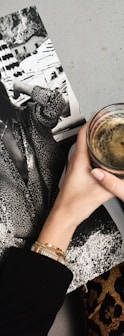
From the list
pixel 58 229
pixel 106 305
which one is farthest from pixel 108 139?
pixel 106 305

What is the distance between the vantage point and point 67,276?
0.75 m

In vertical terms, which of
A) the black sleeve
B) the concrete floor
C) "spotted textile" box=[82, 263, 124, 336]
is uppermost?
the concrete floor

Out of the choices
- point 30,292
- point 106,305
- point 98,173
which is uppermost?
point 98,173

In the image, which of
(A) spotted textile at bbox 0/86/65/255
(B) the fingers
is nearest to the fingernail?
(B) the fingers

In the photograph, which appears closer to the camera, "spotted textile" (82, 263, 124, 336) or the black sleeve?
the black sleeve

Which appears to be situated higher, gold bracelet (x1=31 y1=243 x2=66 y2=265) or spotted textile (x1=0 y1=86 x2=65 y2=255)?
spotted textile (x1=0 y1=86 x2=65 y2=255)

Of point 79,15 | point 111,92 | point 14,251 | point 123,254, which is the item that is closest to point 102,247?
point 123,254

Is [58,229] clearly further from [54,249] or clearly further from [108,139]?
[108,139]

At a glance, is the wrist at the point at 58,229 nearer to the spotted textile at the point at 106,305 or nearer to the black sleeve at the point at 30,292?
the black sleeve at the point at 30,292

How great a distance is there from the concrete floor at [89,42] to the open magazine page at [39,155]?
2 centimetres

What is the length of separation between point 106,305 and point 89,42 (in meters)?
0.43

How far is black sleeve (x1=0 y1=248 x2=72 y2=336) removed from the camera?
73 cm

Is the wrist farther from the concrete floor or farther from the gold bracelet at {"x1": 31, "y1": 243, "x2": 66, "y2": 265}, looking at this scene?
the concrete floor

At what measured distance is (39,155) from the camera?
0.81 meters
